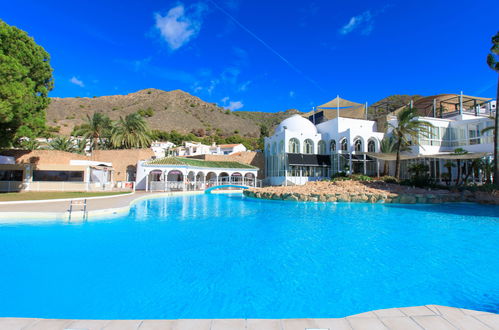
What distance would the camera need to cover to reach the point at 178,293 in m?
4.60

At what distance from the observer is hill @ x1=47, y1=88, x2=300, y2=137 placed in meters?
79.1

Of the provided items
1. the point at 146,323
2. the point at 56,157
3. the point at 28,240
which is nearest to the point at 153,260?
the point at 146,323

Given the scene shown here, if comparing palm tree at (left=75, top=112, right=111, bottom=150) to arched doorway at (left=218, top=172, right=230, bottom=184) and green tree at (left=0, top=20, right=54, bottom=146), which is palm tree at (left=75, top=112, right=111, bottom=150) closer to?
green tree at (left=0, top=20, right=54, bottom=146)

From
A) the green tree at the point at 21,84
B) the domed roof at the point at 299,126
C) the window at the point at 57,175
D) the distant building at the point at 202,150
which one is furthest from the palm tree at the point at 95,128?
the domed roof at the point at 299,126

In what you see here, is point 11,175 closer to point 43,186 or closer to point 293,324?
point 43,186

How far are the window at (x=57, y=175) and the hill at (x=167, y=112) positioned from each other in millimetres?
51264

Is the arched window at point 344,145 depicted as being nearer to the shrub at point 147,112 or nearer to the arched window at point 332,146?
the arched window at point 332,146

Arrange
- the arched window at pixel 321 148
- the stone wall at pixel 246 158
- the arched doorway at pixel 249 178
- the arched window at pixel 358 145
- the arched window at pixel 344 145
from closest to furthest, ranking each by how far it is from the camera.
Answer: the arched window at pixel 358 145 < the arched window at pixel 344 145 < the arched doorway at pixel 249 178 < the arched window at pixel 321 148 < the stone wall at pixel 246 158

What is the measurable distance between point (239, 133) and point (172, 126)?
21257 mm

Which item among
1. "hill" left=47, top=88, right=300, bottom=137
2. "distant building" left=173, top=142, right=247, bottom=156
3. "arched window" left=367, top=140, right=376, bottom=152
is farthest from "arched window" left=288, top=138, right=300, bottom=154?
"hill" left=47, top=88, right=300, bottom=137

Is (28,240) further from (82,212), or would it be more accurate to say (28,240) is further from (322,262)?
(322,262)

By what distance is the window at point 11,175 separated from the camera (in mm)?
22531

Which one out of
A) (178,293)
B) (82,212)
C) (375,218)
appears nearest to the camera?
(178,293)

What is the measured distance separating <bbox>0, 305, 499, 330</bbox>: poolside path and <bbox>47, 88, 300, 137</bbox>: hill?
7721cm
